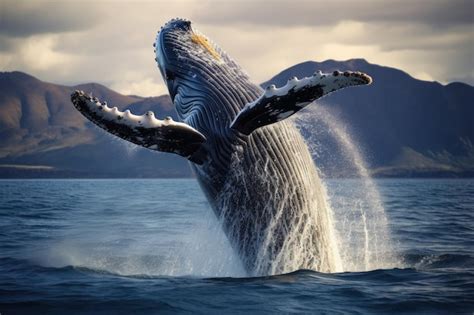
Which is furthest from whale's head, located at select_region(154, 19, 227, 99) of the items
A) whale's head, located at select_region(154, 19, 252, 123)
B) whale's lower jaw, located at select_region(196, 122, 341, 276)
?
whale's lower jaw, located at select_region(196, 122, 341, 276)

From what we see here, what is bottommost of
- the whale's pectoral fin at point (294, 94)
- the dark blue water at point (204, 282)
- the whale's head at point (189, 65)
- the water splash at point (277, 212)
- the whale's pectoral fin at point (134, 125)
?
the dark blue water at point (204, 282)

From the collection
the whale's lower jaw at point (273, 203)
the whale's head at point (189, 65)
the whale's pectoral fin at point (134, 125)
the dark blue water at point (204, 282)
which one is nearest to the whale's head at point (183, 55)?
the whale's head at point (189, 65)

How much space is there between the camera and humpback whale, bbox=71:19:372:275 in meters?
8.46

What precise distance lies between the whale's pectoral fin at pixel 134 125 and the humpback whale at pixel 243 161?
51 mm

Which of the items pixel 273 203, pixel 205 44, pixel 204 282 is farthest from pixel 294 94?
pixel 204 282

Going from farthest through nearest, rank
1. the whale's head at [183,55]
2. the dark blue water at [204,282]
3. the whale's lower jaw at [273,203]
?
the whale's head at [183,55] < the whale's lower jaw at [273,203] < the dark blue water at [204,282]

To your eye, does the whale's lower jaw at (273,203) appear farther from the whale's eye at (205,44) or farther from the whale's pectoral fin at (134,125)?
the whale's eye at (205,44)

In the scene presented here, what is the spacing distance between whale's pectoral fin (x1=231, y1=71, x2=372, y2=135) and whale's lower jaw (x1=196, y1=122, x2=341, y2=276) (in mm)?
1039

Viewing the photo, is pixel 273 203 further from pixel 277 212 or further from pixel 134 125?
pixel 134 125

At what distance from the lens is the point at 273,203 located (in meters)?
8.81

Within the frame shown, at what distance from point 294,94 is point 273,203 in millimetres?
2097

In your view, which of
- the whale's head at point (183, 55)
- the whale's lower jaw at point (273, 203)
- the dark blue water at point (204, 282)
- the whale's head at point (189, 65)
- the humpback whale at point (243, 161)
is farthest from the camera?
the whale's head at point (183, 55)

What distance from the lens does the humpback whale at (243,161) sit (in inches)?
333

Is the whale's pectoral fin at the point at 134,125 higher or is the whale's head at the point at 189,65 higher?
the whale's head at the point at 189,65
